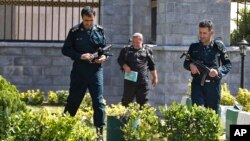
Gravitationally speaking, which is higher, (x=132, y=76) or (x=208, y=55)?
(x=208, y=55)

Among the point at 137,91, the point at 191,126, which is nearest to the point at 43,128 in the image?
the point at 191,126

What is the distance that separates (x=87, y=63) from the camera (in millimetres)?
8984

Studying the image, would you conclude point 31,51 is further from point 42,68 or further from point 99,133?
point 99,133

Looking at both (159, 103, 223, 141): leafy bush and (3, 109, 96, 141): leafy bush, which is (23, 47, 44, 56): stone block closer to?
(159, 103, 223, 141): leafy bush

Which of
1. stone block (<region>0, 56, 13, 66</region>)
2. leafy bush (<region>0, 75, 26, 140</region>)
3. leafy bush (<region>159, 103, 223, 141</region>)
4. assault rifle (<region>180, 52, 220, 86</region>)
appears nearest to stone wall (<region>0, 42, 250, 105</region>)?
stone block (<region>0, 56, 13, 66</region>)

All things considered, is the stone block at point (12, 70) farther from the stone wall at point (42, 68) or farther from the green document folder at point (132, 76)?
the green document folder at point (132, 76)

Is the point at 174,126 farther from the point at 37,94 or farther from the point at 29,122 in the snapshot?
the point at 37,94

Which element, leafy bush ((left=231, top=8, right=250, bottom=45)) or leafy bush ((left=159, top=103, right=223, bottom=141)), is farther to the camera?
leafy bush ((left=231, top=8, right=250, bottom=45))

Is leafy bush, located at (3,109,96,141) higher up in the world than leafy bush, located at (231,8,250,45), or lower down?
lower down

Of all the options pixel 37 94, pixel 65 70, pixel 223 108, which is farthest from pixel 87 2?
pixel 223 108

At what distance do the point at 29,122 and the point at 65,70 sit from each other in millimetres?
9507

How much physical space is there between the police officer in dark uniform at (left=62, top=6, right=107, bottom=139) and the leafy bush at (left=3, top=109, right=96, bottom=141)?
214 cm

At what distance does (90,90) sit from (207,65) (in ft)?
5.32

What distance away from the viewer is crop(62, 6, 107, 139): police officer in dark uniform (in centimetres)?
891
